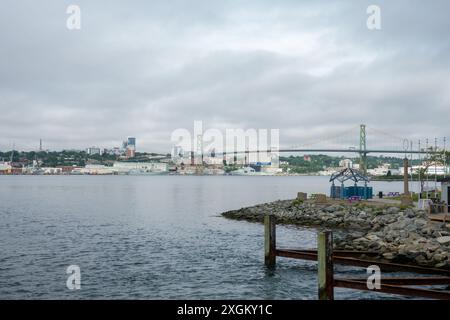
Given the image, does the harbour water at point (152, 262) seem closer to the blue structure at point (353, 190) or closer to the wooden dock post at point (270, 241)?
the wooden dock post at point (270, 241)

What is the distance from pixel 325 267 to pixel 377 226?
16036mm

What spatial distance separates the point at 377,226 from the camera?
29.0 metres

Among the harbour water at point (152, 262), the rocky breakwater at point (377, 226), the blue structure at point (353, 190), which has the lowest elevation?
the harbour water at point (152, 262)

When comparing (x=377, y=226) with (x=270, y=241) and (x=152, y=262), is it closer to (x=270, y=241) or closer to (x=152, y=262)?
(x=270, y=241)

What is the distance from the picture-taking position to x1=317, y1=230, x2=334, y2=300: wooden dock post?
46.5 ft

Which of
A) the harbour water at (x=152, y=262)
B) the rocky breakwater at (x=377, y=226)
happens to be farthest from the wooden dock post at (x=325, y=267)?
the rocky breakwater at (x=377, y=226)

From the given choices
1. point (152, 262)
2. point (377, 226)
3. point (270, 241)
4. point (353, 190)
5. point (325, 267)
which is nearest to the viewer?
point (325, 267)

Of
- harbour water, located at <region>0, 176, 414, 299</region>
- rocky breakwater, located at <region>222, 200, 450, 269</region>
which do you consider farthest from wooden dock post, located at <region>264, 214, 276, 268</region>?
rocky breakwater, located at <region>222, 200, 450, 269</region>

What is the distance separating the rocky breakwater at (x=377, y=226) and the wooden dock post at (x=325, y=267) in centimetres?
585

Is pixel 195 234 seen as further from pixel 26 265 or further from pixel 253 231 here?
pixel 26 265

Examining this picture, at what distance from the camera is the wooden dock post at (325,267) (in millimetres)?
14180

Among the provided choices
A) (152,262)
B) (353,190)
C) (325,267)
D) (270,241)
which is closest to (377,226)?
(270,241)

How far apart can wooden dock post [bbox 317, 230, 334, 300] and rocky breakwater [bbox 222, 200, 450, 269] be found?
585 cm
